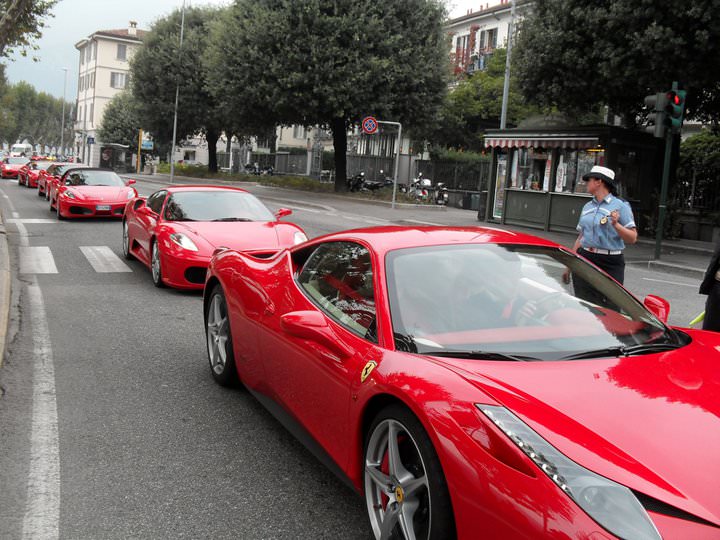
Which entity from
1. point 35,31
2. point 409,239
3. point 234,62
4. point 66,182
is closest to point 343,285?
point 409,239

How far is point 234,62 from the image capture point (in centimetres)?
3356

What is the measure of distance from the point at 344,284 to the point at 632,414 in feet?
5.37

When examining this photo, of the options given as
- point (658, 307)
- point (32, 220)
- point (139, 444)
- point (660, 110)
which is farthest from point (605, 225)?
point (32, 220)

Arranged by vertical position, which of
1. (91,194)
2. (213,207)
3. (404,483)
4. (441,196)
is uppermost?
(441,196)

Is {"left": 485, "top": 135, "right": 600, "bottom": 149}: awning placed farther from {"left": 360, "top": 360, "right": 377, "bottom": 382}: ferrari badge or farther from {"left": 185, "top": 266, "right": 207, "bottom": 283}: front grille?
{"left": 360, "top": 360, "right": 377, "bottom": 382}: ferrari badge

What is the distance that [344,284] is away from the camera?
12.5ft

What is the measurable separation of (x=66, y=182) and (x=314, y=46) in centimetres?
1469

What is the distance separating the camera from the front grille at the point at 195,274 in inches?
358

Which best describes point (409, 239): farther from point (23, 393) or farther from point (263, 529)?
point (23, 393)

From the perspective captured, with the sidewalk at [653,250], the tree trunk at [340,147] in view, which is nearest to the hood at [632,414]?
the sidewalk at [653,250]

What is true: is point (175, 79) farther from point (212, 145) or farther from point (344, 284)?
point (344, 284)

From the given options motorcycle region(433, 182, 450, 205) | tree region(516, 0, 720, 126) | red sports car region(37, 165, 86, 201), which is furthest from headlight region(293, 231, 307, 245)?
motorcycle region(433, 182, 450, 205)

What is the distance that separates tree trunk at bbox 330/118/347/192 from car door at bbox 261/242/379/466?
31059 millimetres

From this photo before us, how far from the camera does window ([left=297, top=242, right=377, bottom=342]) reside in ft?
11.3
